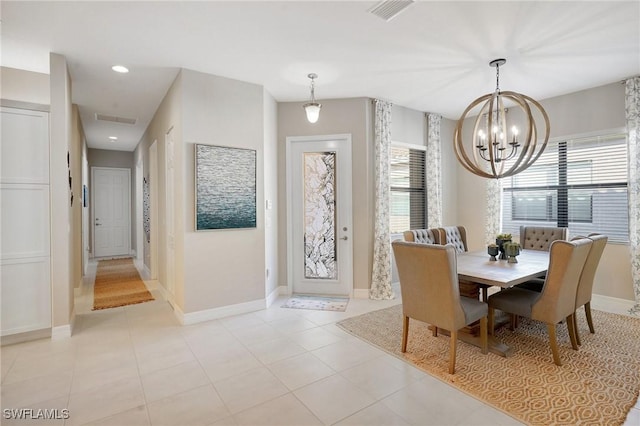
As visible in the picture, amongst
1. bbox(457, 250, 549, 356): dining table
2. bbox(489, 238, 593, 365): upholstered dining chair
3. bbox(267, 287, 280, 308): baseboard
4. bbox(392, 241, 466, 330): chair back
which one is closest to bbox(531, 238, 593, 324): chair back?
bbox(489, 238, 593, 365): upholstered dining chair

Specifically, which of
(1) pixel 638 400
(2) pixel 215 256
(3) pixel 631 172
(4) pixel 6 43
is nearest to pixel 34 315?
(2) pixel 215 256

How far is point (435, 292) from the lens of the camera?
2.54m

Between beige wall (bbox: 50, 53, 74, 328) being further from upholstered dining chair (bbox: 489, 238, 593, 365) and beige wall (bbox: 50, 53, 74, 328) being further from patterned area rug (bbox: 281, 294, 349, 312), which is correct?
upholstered dining chair (bbox: 489, 238, 593, 365)

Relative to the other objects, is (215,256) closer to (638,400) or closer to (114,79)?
(114,79)

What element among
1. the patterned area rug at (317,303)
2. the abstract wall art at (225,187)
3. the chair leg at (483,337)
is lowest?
the patterned area rug at (317,303)

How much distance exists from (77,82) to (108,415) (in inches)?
150

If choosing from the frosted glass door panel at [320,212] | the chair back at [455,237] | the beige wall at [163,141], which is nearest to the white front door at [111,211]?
the beige wall at [163,141]

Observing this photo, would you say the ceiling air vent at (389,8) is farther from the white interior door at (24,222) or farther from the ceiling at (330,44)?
the white interior door at (24,222)

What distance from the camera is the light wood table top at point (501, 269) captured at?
2.60 m

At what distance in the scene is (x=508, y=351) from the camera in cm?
275

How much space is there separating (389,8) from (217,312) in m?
3.51

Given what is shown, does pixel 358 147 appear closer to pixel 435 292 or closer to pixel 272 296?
pixel 272 296

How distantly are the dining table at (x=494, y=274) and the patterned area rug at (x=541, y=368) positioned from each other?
0.11 m

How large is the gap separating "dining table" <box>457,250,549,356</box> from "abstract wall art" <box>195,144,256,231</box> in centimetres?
250
